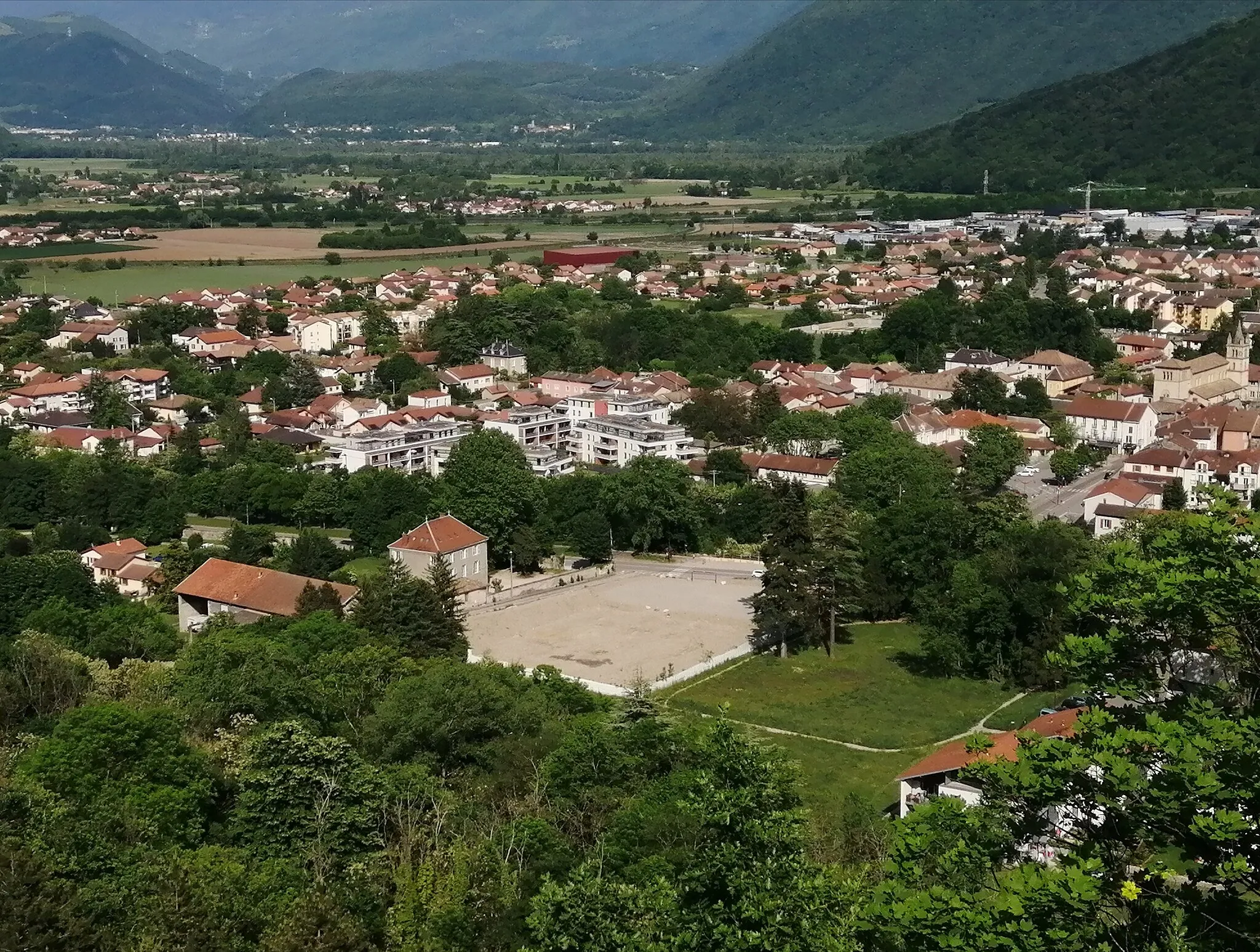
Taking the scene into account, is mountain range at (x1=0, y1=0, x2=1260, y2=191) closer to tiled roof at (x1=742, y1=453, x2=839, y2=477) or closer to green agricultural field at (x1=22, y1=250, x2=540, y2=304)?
green agricultural field at (x1=22, y1=250, x2=540, y2=304)

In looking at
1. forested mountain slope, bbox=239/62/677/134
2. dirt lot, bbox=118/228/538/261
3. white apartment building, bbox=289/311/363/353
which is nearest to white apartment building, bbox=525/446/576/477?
white apartment building, bbox=289/311/363/353

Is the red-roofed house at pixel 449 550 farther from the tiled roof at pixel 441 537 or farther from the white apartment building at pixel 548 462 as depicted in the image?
the white apartment building at pixel 548 462

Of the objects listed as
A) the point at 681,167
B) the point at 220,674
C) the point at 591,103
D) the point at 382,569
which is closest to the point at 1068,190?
the point at 681,167

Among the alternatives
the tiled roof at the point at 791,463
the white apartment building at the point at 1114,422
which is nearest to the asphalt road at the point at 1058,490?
the white apartment building at the point at 1114,422

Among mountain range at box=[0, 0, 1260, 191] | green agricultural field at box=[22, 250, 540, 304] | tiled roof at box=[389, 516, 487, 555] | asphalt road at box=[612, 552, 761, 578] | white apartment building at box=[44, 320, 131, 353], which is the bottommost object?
asphalt road at box=[612, 552, 761, 578]

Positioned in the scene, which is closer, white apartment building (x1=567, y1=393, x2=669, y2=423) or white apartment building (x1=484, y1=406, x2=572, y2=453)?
white apartment building (x1=484, y1=406, x2=572, y2=453)

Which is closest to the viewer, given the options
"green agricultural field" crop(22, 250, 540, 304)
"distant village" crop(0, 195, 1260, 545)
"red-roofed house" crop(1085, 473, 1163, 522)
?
"red-roofed house" crop(1085, 473, 1163, 522)

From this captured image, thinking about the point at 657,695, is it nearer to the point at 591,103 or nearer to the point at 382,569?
the point at 382,569
